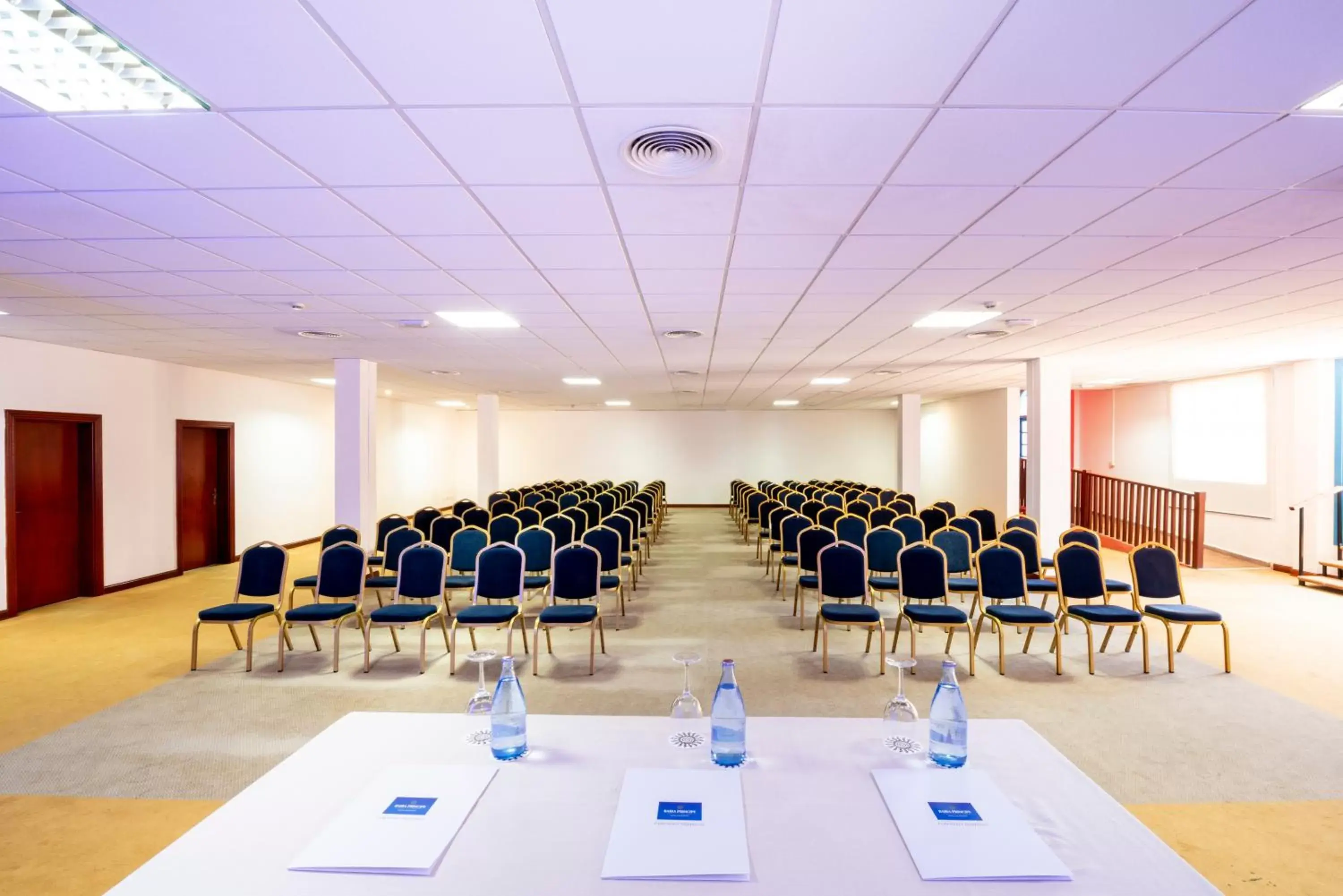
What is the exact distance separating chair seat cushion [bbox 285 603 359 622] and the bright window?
46.1 feet

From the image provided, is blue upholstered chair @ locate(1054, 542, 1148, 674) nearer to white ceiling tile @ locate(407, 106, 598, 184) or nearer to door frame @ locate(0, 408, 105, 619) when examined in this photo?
white ceiling tile @ locate(407, 106, 598, 184)

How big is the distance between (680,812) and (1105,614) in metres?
5.52

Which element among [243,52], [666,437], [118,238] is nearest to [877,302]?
[243,52]

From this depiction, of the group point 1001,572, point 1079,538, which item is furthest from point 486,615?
point 1079,538

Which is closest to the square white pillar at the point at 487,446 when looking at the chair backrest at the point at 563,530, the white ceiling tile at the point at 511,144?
the chair backrest at the point at 563,530

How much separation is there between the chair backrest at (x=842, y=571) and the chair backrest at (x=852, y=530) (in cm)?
204

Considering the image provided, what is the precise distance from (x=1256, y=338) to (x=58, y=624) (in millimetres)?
14370

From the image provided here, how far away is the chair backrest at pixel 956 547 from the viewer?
7.54 metres

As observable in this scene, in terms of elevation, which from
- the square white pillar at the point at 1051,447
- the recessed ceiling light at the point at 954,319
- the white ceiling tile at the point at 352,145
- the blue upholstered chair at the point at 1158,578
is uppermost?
the white ceiling tile at the point at 352,145

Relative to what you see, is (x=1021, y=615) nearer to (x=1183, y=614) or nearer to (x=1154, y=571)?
(x=1183, y=614)

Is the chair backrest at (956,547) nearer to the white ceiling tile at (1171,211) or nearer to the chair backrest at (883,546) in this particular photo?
the chair backrest at (883,546)

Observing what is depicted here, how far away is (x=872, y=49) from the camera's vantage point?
2.22 metres

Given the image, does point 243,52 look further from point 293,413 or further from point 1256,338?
point 293,413

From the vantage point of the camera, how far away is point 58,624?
761cm
